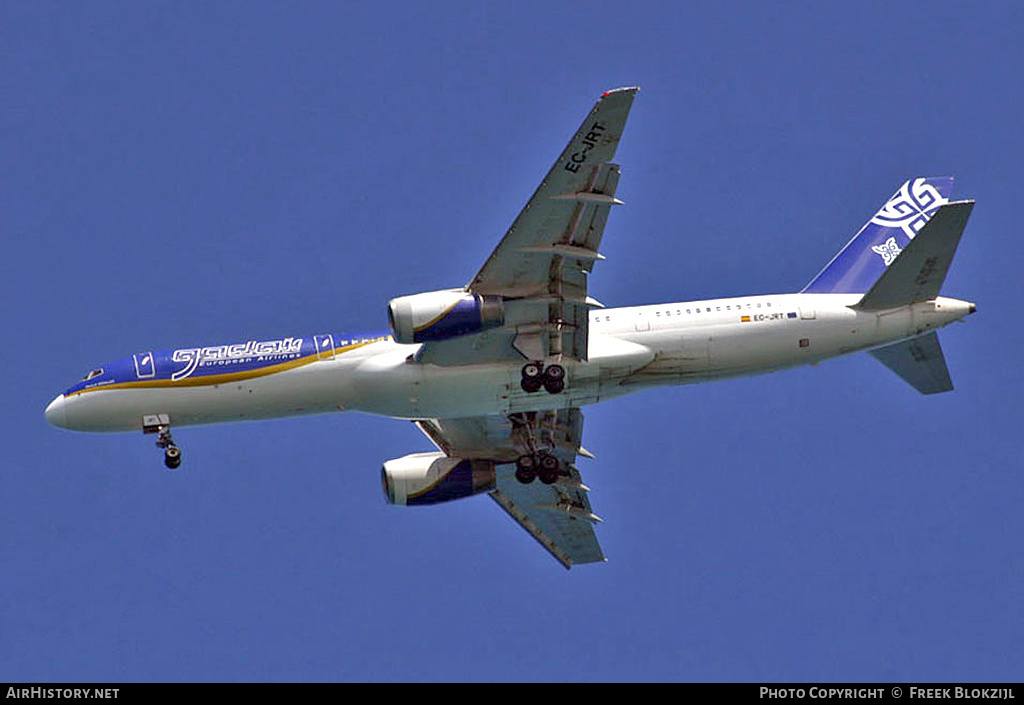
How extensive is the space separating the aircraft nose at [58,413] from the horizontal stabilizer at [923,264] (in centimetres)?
2403

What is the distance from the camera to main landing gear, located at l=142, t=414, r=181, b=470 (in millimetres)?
55656

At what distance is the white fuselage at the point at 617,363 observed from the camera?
5428 centimetres

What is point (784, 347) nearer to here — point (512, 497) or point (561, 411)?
point (561, 411)

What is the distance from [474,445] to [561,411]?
3.34 m

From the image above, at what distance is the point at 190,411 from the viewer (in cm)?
5553

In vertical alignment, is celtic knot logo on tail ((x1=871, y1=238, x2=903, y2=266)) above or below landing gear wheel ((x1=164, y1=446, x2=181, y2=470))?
above

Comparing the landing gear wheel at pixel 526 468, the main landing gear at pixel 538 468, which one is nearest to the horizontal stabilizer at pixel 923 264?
the main landing gear at pixel 538 468

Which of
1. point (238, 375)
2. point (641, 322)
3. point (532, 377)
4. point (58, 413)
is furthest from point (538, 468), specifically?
point (58, 413)

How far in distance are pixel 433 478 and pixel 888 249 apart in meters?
16.3

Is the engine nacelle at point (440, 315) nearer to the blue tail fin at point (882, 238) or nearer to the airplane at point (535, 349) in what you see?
the airplane at point (535, 349)

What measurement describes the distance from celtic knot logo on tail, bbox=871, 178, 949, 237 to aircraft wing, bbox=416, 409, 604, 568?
38.5ft

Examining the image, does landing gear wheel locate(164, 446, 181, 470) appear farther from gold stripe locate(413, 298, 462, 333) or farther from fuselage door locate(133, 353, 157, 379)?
gold stripe locate(413, 298, 462, 333)

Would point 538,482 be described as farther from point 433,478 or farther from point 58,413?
point 58,413

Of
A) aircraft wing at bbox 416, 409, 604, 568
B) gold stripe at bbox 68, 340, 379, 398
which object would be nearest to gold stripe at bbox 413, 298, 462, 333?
gold stripe at bbox 68, 340, 379, 398
